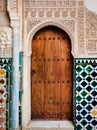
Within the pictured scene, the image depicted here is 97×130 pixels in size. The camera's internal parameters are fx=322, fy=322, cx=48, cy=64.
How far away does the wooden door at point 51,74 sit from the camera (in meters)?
4.91

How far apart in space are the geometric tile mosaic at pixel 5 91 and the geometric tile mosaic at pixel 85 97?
3.26 ft

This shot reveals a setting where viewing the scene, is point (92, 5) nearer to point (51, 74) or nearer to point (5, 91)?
point (51, 74)

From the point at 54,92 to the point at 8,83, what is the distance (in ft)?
2.40

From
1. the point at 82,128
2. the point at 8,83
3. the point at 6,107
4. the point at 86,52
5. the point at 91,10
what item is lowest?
the point at 82,128

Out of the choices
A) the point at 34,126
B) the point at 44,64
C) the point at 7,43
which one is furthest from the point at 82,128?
the point at 7,43

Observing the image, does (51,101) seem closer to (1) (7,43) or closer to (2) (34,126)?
(2) (34,126)

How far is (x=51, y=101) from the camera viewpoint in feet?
16.2

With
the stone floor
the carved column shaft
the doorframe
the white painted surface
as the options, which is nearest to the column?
the carved column shaft

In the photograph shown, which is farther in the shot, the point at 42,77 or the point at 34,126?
the point at 42,77

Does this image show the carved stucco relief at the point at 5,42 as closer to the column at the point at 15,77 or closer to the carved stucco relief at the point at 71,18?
the column at the point at 15,77

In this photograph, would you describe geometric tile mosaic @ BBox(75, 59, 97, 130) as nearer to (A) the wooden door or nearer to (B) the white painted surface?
(A) the wooden door

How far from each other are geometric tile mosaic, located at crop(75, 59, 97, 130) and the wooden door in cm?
22

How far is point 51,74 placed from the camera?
4934 millimetres

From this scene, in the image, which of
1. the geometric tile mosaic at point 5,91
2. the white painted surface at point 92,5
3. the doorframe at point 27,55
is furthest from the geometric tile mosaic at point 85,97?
the geometric tile mosaic at point 5,91
